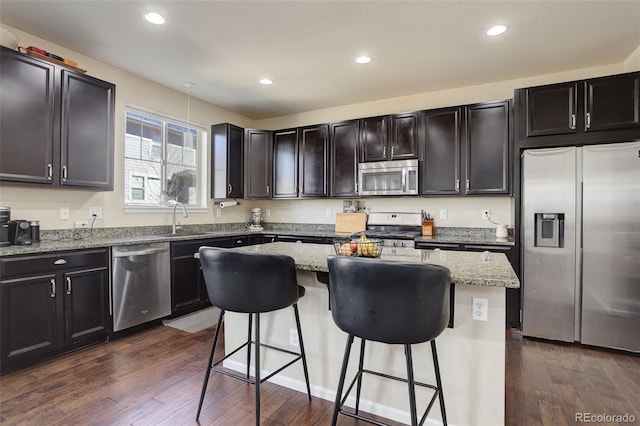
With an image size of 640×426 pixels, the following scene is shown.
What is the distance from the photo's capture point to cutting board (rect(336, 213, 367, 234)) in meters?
4.41

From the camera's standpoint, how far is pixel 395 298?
4.23 ft

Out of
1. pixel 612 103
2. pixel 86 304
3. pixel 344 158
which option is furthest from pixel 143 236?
pixel 612 103

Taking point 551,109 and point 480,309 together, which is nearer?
point 480,309

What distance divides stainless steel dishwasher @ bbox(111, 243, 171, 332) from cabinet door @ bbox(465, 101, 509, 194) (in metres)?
3.42

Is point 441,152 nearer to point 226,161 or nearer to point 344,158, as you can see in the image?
point 344,158

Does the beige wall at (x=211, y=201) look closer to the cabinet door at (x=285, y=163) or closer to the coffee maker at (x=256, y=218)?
the coffee maker at (x=256, y=218)

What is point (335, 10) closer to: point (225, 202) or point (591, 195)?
point (591, 195)

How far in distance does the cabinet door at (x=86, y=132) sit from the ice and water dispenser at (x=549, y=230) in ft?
13.5

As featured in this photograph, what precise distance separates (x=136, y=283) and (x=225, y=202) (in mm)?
1902

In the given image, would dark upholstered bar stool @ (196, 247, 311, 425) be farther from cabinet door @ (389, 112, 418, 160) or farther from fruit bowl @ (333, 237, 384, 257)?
cabinet door @ (389, 112, 418, 160)

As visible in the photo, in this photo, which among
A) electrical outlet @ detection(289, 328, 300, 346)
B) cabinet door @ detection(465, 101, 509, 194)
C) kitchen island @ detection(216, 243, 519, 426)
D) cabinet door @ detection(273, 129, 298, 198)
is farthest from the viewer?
cabinet door @ detection(273, 129, 298, 198)

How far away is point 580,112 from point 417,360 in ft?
9.38

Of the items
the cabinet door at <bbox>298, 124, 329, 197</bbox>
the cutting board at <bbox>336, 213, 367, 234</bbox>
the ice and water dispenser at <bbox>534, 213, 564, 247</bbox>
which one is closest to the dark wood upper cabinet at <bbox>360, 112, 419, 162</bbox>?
the cabinet door at <bbox>298, 124, 329, 197</bbox>

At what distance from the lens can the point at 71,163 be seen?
2.81 metres
